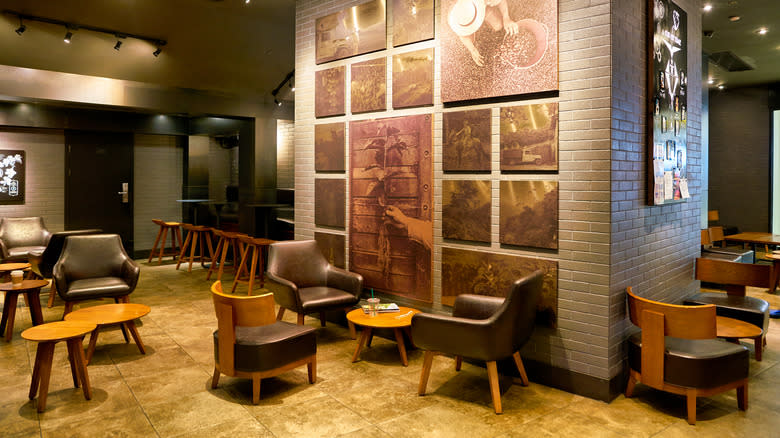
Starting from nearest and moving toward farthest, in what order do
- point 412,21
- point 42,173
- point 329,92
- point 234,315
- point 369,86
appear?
1. point 234,315
2. point 412,21
3. point 369,86
4. point 329,92
5. point 42,173

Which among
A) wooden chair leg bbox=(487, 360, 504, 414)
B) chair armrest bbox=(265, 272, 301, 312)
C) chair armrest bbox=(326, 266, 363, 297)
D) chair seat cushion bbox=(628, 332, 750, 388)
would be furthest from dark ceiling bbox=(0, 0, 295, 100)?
chair seat cushion bbox=(628, 332, 750, 388)

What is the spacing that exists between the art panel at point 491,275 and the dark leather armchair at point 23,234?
663 cm

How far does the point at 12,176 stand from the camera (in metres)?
8.70

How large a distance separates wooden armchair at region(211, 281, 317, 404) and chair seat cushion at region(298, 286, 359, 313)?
93cm

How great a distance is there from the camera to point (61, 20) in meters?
6.34

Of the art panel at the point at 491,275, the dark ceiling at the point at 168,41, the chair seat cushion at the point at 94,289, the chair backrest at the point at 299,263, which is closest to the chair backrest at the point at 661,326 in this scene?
the art panel at the point at 491,275

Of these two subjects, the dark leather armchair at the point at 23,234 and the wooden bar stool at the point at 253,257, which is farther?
the dark leather armchair at the point at 23,234

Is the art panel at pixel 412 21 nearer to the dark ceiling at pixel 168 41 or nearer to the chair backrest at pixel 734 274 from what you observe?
the dark ceiling at pixel 168 41

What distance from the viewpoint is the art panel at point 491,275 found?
3750mm

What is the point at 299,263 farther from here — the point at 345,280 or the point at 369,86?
the point at 369,86

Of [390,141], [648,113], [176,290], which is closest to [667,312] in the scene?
[648,113]

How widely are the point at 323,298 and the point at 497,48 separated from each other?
2720 mm

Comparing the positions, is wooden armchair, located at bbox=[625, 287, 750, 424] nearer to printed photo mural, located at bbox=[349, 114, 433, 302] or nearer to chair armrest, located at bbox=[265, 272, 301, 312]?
printed photo mural, located at bbox=[349, 114, 433, 302]

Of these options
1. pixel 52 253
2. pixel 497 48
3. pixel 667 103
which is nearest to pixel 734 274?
pixel 667 103
